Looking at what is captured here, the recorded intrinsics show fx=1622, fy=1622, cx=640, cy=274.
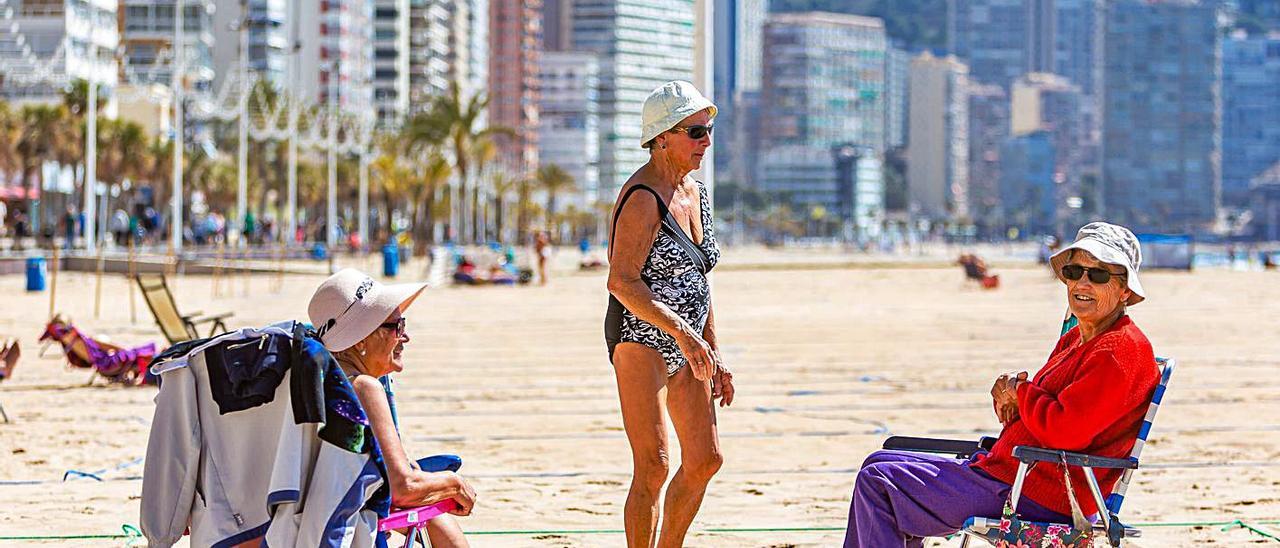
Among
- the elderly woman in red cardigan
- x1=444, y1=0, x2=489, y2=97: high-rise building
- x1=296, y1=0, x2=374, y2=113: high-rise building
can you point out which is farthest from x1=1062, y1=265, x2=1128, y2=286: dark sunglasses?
x1=444, y1=0, x2=489, y2=97: high-rise building

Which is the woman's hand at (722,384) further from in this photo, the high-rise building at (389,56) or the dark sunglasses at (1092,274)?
the high-rise building at (389,56)

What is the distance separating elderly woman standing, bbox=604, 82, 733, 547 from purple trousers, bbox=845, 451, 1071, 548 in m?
0.50

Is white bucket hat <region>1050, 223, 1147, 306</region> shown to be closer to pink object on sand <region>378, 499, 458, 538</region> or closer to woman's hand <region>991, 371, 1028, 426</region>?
woman's hand <region>991, 371, 1028, 426</region>

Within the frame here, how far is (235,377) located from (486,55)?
157m

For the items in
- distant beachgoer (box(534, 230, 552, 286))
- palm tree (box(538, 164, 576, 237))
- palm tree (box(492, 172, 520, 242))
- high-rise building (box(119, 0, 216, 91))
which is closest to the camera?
distant beachgoer (box(534, 230, 552, 286))

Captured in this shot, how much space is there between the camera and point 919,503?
389 cm

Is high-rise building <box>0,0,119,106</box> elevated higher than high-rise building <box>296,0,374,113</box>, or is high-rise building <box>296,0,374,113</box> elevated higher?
high-rise building <box>296,0,374,113</box>

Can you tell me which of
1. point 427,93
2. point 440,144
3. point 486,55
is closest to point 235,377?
point 440,144

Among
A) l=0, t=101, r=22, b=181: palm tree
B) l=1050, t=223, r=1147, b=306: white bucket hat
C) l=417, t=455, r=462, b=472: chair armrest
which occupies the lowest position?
l=417, t=455, r=462, b=472: chair armrest

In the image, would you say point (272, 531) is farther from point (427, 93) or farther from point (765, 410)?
point (427, 93)

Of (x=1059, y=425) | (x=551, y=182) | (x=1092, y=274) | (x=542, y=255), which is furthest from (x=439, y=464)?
(x=551, y=182)

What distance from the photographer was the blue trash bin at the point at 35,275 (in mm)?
23312

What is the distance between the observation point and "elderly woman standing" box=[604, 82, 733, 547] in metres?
4.18

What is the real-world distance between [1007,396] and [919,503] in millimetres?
353
